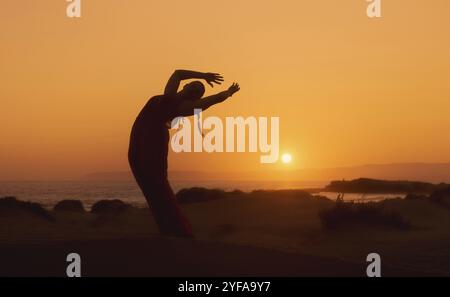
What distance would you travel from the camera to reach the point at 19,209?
806 inches

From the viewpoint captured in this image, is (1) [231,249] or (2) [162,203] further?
(2) [162,203]

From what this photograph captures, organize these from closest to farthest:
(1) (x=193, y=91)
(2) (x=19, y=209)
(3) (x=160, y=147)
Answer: (3) (x=160, y=147), (1) (x=193, y=91), (2) (x=19, y=209)

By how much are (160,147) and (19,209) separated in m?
11.1

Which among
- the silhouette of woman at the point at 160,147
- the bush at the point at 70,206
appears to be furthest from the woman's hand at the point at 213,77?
the bush at the point at 70,206

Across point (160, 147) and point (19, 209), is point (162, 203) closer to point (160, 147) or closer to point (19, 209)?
point (160, 147)

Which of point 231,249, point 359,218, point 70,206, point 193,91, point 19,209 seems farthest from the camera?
point 70,206

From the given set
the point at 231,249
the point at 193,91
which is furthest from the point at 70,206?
the point at 231,249

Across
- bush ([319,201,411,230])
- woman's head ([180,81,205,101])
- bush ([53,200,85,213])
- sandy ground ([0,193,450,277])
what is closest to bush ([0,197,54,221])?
sandy ground ([0,193,450,277])

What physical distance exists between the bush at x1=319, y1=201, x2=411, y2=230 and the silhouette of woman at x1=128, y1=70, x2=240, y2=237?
724cm

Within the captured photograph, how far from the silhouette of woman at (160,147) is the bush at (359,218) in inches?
285

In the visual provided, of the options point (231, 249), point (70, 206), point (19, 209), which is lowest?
point (70, 206)

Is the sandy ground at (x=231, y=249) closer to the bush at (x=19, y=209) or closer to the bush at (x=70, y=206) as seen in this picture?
the bush at (x=19, y=209)

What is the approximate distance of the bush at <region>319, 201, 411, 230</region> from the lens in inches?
685
